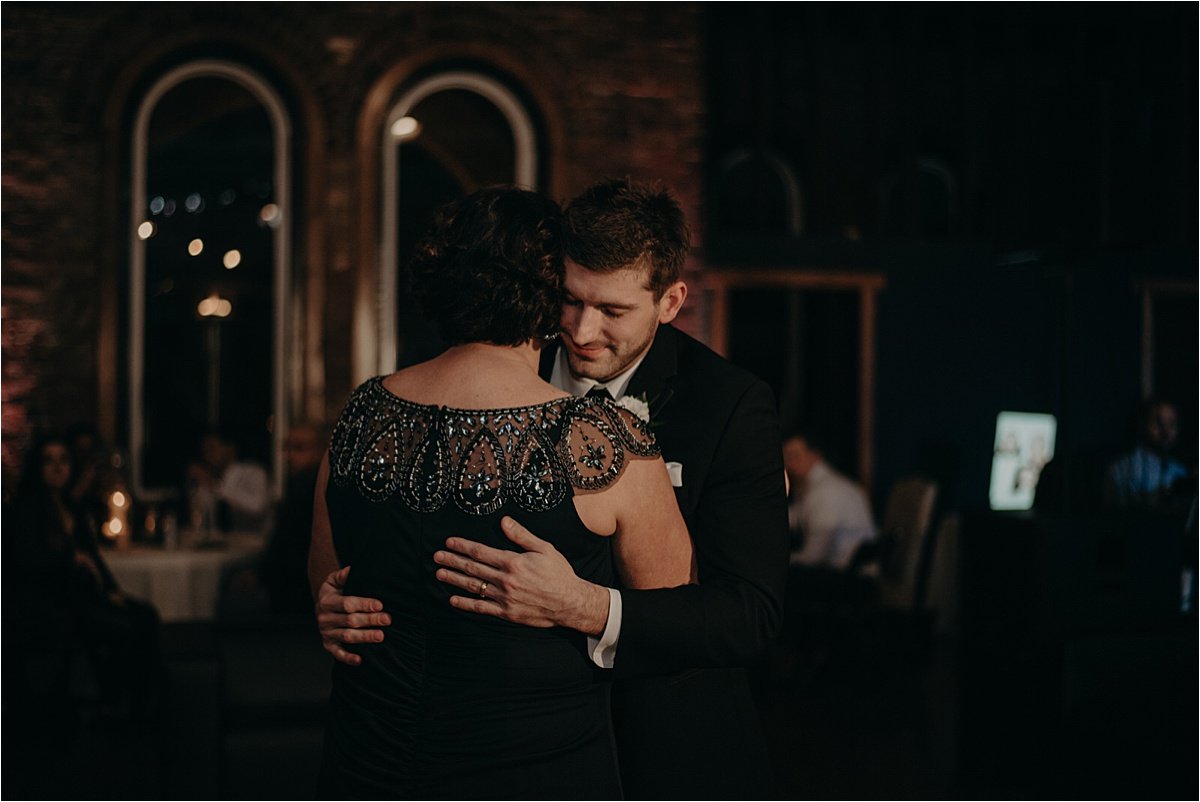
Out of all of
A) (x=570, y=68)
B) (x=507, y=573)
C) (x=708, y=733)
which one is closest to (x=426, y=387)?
(x=507, y=573)

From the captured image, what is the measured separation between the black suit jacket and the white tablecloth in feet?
14.1

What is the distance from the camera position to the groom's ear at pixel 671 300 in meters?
2.02

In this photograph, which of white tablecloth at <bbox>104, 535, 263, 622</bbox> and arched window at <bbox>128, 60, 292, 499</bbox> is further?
arched window at <bbox>128, 60, 292, 499</bbox>

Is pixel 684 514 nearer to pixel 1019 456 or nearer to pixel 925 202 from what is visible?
pixel 1019 456

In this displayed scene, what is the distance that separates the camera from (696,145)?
8.15 meters

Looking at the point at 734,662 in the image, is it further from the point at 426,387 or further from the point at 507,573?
the point at 426,387

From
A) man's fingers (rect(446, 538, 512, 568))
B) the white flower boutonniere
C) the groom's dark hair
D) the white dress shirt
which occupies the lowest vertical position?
man's fingers (rect(446, 538, 512, 568))

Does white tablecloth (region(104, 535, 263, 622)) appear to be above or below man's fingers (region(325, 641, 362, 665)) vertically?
below

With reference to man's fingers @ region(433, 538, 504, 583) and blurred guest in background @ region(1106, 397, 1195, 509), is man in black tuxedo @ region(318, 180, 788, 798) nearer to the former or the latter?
man's fingers @ region(433, 538, 504, 583)

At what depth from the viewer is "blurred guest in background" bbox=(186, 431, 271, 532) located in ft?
21.7

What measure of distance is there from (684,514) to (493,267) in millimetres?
533

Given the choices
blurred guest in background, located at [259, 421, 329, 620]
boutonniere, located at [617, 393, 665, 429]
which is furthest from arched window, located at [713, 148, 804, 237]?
boutonniere, located at [617, 393, 665, 429]

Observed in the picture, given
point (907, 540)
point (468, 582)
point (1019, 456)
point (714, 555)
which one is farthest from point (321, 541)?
point (1019, 456)

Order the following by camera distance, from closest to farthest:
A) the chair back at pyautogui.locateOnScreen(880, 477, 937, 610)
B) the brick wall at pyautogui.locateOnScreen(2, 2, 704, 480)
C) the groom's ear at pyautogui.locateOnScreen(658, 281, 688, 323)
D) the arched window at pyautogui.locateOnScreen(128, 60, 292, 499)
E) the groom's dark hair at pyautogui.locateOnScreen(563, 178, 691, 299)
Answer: the groom's dark hair at pyautogui.locateOnScreen(563, 178, 691, 299) < the groom's ear at pyautogui.locateOnScreen(658, 281, 688, 323) < the chair back at pyautogui.locateOnScreen(880, 477, 937, 610) < the brick wall at pyautogui.locateOnScreen(2, 2, 704, 480) < the arched window at pyautogui.locateOnScreen(128, 60, 292, 499)
